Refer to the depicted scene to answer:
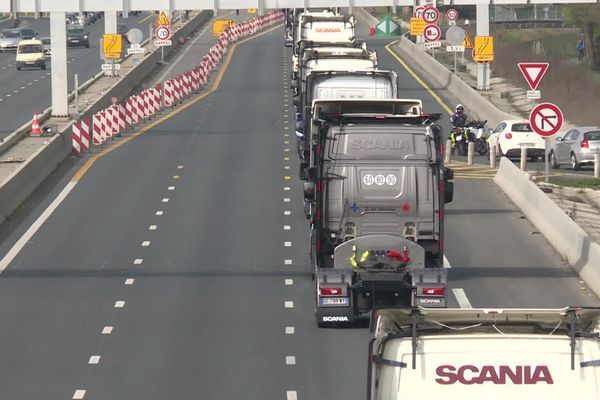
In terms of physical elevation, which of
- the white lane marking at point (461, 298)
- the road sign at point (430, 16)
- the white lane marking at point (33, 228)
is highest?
the road sign at point (430, 16)

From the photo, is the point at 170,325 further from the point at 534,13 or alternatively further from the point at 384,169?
the point at 534,13

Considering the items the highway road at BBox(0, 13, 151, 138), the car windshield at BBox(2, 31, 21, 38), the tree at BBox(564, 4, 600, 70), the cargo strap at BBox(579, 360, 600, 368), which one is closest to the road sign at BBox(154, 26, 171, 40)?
the highway road at BBox(0, 13, 151, 138)

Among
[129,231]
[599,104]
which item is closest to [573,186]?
[129,231]

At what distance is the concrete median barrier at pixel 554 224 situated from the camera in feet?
84.3

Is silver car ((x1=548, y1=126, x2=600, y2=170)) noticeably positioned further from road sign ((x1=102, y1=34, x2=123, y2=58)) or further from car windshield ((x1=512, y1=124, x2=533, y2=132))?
road sign ((x1=102, y1=34, x2=123, y2=58))

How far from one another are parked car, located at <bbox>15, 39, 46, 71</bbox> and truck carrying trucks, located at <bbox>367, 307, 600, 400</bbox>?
74.9m

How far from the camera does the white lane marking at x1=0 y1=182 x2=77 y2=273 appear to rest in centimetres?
2816

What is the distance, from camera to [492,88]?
222 ft

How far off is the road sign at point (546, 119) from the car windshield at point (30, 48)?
56.5 m

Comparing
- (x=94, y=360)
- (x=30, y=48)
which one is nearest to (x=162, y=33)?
(x=30, y=48)

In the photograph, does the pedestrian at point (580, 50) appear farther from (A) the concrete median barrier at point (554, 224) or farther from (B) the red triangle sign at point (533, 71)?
(B) the red triangle sign at point (533, 71)

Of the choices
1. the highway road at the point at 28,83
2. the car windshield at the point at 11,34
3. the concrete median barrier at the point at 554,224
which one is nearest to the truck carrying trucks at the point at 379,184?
the concrete median barrier at the point at 554,224

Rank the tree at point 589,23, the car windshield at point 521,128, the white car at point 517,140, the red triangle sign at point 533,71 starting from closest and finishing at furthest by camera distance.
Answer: the red triangle sign at point 533,71, the white car at point 517,140, the car windshield at point 521,128, the tree at point 589,23

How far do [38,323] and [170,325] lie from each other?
1.98 m
